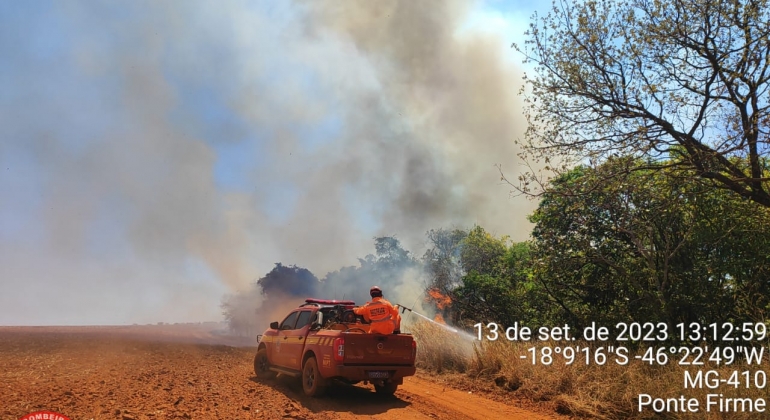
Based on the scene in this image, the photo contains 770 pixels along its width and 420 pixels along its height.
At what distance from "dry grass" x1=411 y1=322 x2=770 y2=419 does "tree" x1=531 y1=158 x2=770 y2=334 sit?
3235 mm

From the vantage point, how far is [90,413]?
654 centimetres

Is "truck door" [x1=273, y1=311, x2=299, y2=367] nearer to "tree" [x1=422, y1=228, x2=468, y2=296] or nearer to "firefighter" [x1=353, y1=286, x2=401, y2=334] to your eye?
"firefighter" [x1=353, y1=286, x2=401, y2=334]

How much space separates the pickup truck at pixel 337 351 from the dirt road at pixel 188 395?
1.45 ft

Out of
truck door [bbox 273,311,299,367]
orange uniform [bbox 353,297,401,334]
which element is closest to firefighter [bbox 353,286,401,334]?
orange uniform [bbox 353,297,401,334]

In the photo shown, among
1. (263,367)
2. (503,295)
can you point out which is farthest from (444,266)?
(263,367)

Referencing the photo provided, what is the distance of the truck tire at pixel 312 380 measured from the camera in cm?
877

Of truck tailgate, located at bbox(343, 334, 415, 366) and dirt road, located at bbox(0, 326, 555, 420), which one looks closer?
dirt road, located at bbox(0, 326, 555, 420)

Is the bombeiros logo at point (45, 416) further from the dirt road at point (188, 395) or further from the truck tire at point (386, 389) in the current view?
the truck tire at point (386, 389)

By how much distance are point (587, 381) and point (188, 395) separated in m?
7.69

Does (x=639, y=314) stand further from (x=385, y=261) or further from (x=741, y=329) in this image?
(x=385, y=261)

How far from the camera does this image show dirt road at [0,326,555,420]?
707 cm

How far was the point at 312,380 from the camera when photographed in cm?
905

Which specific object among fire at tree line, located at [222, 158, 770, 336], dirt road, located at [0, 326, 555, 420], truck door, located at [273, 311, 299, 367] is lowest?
dirt road, located at [0, 326, 555, 420]

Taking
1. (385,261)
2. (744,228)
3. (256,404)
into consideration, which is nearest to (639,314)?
(744,228)
